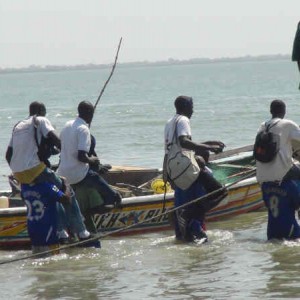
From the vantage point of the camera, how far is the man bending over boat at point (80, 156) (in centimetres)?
1154

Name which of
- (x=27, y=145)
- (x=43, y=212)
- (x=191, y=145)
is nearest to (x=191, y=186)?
(x=191, y=145)

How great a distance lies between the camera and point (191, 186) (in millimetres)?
12094

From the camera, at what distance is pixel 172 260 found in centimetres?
1141

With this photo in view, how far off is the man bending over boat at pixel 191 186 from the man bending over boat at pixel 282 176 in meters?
A: 0.58

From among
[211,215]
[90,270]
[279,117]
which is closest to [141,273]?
[90,270]

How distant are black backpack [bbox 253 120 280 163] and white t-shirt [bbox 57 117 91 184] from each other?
1.69 m

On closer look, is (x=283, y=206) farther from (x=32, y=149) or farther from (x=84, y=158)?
(x=32, y=149)

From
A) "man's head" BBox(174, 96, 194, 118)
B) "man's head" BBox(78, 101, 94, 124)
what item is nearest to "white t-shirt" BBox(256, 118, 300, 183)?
"man's head" BBox(174, 96, 194, 118)

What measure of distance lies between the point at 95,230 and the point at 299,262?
233 centimetres

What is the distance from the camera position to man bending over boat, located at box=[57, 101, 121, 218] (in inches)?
454

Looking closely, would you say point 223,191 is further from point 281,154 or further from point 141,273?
point 141,273

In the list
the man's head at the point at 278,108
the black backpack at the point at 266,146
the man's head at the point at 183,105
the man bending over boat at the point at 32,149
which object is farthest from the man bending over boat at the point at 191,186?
the man bending over boat at the point at 32,149

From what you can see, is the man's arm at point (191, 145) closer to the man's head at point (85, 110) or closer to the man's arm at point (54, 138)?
the man's head at point (85, 110)

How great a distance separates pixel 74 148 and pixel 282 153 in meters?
2.07
